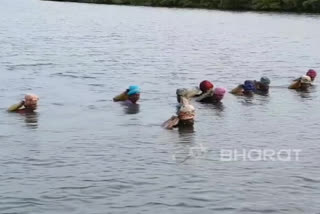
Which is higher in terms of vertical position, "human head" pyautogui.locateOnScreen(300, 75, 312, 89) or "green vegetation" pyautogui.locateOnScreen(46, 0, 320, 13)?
"green vegetation" pyautogui.locateOnScreen(46, 0, 320, 13)

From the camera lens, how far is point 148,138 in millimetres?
24375

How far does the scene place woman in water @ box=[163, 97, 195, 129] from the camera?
25656 millimetres

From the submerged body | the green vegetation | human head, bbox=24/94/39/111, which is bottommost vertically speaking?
the submerged body

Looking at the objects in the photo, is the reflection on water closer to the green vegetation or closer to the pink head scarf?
the pink head scarf

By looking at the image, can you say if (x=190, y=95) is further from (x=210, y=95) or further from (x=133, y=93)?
(x=133, y=93)

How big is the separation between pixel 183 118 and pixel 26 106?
23.1 feet

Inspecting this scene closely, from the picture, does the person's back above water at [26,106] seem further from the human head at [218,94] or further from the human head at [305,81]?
the human head at [305,81]

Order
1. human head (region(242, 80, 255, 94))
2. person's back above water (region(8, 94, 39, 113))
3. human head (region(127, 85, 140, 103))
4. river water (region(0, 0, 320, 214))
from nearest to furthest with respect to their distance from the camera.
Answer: river water (region(0, 0, 320, 214)) → person's back above water (region(8, 94, 39, 113)) → human head (region(127, 85, 140, 103)) → human head (region(242, 80, 255, 94))

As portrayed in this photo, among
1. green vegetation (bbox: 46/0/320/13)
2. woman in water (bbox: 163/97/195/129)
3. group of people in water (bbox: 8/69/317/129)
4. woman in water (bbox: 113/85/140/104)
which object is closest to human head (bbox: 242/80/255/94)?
group of people in water (bbox: 8/69/317/129)

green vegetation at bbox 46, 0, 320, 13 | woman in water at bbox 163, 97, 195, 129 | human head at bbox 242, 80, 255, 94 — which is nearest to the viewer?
woman in water at bbox 163, 97, 195, 129

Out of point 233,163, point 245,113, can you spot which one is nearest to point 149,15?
point 245,113

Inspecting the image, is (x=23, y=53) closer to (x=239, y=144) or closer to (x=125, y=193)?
(x=239, y=144)

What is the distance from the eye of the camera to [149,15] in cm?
11906

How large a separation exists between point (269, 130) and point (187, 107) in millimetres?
3260
